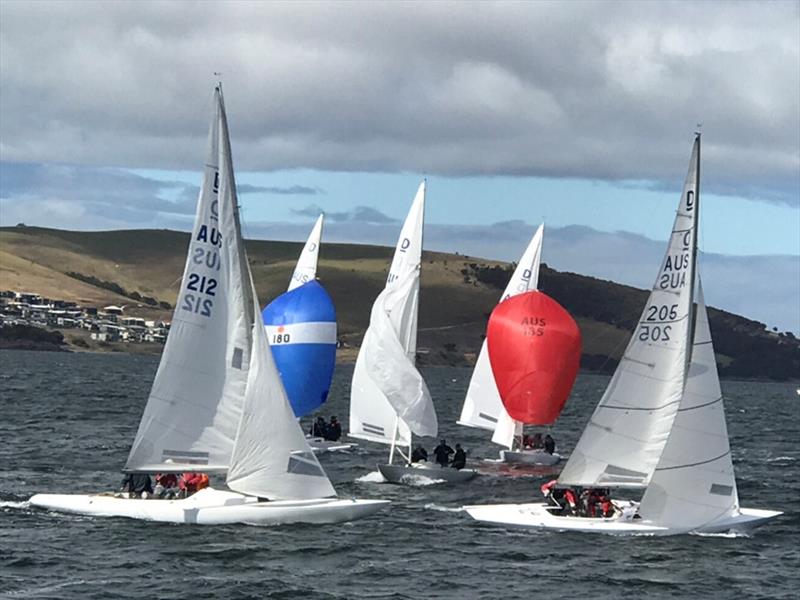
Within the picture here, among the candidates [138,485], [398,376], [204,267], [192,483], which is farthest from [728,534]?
[138,485]

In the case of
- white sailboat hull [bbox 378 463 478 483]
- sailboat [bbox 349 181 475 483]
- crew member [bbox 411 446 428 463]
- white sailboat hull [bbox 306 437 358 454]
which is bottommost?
white sailboat hull [bbox 378 463 478 483]

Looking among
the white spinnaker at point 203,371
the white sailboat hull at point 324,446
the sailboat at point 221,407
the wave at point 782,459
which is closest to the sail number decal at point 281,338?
the white sailboat hull at point 324,446

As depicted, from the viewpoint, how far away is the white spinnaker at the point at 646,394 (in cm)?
4503

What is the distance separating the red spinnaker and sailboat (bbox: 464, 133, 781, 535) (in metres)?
16.5

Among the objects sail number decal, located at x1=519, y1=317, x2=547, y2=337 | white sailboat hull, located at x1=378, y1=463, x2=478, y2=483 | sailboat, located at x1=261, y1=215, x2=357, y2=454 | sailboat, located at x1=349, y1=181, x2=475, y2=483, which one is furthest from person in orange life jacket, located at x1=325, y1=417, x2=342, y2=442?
white sailboat hull, located at x1=378, y1=463, x2=478, y2=483

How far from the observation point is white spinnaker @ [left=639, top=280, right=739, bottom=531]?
43.8 metres

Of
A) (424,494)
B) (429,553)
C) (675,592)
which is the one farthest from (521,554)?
(424,494)

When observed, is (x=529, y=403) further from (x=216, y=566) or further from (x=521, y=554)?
(x=216, y=566)

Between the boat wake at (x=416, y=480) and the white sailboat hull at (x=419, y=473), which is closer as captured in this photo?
the white sailboat hull at (x=419, y=473)

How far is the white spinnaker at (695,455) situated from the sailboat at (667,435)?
3 cm

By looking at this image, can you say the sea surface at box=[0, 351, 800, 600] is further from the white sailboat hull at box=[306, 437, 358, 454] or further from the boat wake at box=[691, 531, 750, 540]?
the white sailboat hull at box=[306, 437, 358, 454]

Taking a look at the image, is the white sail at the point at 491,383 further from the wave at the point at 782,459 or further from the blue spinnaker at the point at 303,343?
the wave at the point at 782,459

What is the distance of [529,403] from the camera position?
6406cm

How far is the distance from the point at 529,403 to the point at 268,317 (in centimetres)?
1252
